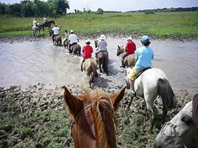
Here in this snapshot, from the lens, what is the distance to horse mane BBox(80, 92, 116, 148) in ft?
4.06

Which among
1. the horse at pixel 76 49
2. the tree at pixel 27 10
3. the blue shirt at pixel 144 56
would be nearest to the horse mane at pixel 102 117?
the blue shirt at pixel 144 56

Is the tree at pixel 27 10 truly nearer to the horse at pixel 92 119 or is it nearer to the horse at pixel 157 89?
the horse at pixel 157 89

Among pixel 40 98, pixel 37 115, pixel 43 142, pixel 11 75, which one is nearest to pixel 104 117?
pixel 43 142

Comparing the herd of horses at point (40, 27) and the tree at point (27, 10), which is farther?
the tree at point (27, 10)

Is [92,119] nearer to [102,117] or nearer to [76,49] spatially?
A: [102,117]

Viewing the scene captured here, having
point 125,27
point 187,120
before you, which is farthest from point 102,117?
point 125,27

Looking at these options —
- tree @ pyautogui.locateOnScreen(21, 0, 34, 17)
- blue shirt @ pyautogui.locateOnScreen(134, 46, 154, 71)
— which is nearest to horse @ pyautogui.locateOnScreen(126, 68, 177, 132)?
blue shirt @ pyautogui.locateOnScreen(134, 46, 154, 71)

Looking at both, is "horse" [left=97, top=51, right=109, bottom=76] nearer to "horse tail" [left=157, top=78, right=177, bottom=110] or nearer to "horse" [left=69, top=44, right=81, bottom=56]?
"horse" [left=69, top=44, right=81, bottom=56]

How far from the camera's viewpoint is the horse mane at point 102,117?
4.06ft

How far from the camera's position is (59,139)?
416 cm

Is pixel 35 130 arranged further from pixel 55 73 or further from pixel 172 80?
pixel 172 80

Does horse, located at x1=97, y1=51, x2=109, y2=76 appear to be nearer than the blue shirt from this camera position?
No

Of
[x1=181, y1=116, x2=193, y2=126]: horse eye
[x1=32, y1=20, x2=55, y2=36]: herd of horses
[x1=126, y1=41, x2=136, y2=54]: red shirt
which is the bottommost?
[x1=181, y1=116, x2=193, y2=126]: horse eye

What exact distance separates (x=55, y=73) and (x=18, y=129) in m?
5.51
